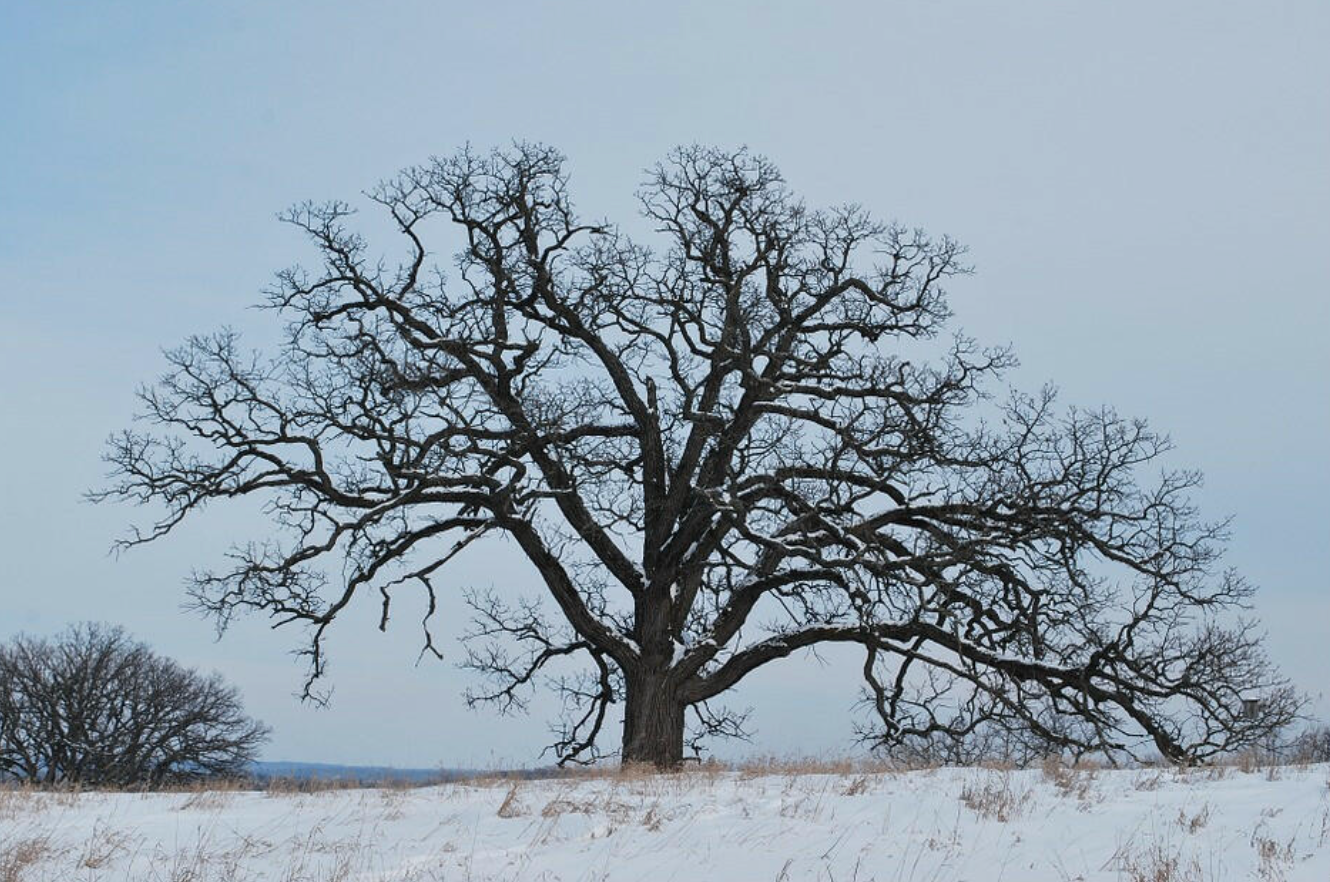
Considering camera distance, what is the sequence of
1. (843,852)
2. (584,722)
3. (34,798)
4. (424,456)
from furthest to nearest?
(584,722) < (424,456) < (34,798) < (843,852)

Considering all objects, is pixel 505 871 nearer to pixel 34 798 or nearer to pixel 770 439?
pixel 34 798

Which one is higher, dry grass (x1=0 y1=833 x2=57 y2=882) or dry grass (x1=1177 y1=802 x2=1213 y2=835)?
dry grass (x1=1177 y1=802 x2=1213 y2=835)

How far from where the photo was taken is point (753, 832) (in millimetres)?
9586

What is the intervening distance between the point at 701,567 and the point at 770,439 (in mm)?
2566

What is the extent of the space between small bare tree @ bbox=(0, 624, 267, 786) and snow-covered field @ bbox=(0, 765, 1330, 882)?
1636 inches

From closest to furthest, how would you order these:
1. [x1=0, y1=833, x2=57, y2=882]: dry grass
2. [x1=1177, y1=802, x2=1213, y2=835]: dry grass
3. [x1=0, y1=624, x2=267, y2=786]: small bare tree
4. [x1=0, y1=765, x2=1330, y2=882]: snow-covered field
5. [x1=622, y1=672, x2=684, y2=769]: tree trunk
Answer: [x1=0, y1=765, x2=1330, y2=882]: snow-covered field, [x1=1177, y1=802, x2=1213, y2=835]: dry grass, [x1=0, y1=833, x2=57, y2=882]: dry grass, [x1=622, y1=672, x2=684, y2=769]: tree trunk, [x1=0, y1=624, x2=267, y2=786]: small bare tree

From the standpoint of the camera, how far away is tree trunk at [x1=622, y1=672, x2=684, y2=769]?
19.2 m

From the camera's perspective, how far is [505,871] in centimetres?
899

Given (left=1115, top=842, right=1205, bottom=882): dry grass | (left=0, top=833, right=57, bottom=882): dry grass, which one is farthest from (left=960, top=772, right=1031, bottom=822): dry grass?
(left=0, top=833, right=57, bottom=882): dry grass

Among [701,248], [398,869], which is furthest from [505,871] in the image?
[701,248]

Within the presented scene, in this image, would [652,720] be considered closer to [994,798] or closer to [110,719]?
[994,798]

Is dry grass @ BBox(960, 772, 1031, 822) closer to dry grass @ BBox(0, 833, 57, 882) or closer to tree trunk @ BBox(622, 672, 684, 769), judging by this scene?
dry grass @ BBox(0, 833, 57, 882)

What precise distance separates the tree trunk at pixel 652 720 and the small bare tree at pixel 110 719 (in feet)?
116

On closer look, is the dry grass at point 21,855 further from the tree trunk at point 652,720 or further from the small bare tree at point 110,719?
the small bare tree at point 110,719
